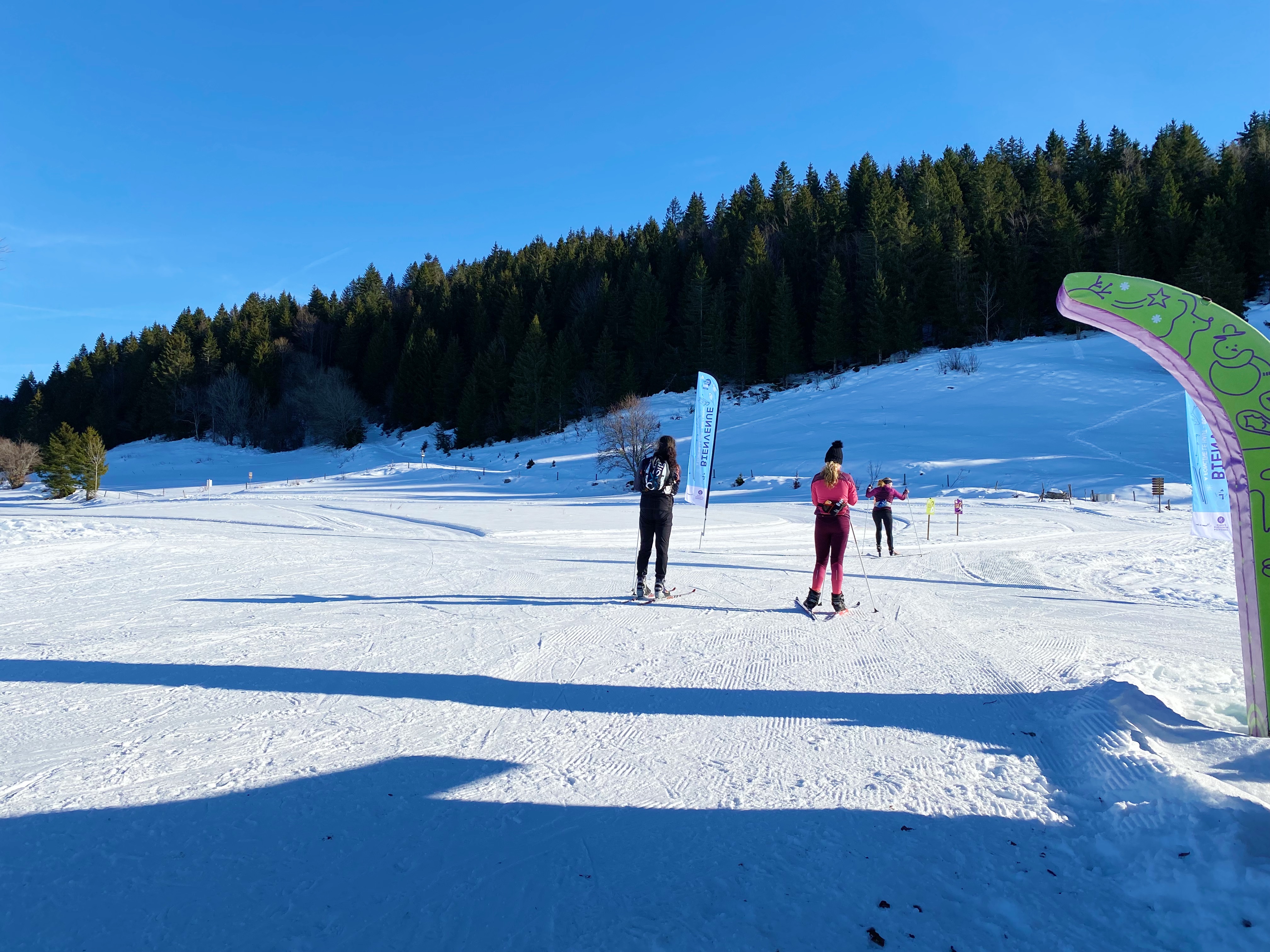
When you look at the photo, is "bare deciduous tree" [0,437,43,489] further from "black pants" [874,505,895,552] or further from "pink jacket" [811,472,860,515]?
"pink jacket" [811,472,860,515]

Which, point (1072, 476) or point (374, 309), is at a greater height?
point (374, 309)

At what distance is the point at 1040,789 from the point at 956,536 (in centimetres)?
1201

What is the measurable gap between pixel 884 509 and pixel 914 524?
621 cm

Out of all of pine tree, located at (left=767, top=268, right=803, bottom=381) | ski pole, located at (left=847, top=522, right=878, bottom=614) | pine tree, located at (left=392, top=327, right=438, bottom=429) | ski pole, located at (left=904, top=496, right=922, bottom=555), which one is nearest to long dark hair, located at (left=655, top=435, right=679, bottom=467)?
ski pole, located at (left=847, top=522, right=878, bottom=614)

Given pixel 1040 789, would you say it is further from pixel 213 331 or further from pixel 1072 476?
pixel 213 331

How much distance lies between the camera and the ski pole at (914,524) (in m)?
11.7

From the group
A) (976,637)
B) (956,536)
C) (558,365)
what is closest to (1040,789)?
(976,637)

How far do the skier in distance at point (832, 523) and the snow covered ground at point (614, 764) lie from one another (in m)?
0.47

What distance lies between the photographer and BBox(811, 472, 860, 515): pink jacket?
19.1 feet

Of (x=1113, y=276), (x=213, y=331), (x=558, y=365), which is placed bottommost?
(x=1113, y=276)

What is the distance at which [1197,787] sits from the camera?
246cm

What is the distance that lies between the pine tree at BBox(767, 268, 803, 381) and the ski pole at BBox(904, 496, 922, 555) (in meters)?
32.9

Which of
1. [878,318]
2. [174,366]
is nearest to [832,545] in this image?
[878,318]

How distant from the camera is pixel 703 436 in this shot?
11430 millimetres
